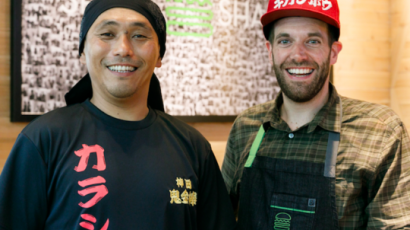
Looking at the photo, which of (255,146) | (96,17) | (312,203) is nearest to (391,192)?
(312,203)

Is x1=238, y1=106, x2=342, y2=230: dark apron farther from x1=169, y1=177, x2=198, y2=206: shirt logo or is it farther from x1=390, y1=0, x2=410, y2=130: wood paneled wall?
x1=390, y1=0, x2=410, y2=130: wood paneled wall

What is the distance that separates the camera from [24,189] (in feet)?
3.19

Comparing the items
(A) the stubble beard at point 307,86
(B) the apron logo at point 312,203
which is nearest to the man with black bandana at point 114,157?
(B) the apron logo at point 312,203

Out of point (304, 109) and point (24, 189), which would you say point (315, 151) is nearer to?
point (304, 109)

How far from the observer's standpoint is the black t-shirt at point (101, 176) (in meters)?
0.98

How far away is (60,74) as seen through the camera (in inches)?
69.3

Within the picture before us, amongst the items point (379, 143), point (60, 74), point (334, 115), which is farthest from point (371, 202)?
point (60, 74)

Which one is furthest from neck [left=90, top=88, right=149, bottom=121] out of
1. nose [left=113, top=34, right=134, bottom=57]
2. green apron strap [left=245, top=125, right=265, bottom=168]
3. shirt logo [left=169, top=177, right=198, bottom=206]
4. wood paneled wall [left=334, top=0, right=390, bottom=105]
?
wood paneled wall [left=334, top=0, right=390, bottom=105]

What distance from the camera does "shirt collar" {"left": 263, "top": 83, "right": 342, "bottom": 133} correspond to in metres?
1.41

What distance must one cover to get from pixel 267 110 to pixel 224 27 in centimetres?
64

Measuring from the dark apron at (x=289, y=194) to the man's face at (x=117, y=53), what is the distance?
1.95 ft

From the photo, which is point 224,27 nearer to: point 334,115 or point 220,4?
point 220,4

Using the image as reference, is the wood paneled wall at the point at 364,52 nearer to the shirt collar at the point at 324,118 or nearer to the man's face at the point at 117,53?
the shirt collar at the point at 324,118

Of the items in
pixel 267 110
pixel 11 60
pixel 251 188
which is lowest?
pixel 251 188
